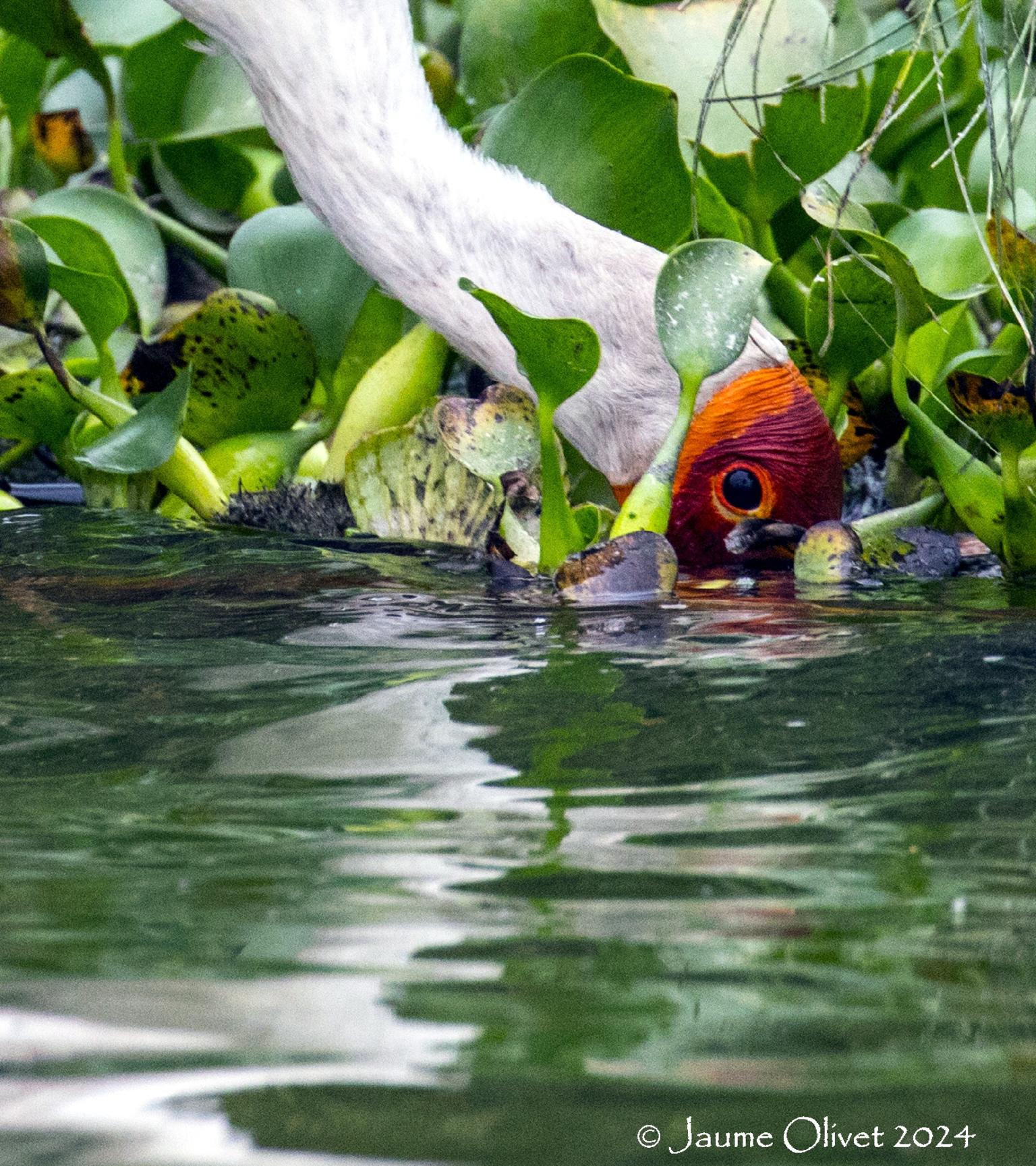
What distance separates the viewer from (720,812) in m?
0.61

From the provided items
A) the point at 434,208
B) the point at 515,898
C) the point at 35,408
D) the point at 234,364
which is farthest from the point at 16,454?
the point at 515,898

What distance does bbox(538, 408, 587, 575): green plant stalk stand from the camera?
1.14 metres

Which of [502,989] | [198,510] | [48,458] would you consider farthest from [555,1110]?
→ [48,458]

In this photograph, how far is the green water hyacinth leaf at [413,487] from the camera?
4.80 ft

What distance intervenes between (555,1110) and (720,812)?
231 millimetres

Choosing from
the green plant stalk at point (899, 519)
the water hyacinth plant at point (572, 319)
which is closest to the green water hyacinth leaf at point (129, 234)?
the water hyacinth plant at point (572, 319)

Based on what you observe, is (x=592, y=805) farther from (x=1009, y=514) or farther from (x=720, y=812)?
(x=1009, y=514)

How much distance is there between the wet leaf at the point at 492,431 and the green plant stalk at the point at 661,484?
141 mm

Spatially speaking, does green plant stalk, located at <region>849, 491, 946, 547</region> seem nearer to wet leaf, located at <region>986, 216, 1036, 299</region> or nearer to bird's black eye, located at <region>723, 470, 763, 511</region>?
bird's black eye, located at <region>723, 470, 763, 511</region>

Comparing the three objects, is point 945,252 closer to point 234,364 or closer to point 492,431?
point 492,431

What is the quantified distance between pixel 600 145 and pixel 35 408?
2.24 ft

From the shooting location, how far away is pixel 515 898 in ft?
1.71

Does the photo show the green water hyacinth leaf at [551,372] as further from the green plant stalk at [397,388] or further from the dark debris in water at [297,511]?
the green plant stalk at [397,388]

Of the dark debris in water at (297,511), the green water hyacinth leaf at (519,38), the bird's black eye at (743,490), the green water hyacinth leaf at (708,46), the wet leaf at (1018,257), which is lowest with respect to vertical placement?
the dark debris in water at (297,511)
